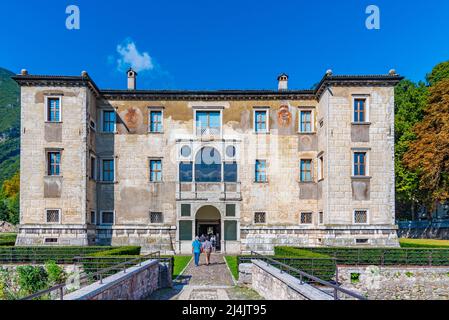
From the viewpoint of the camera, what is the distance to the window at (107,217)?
1079 inches

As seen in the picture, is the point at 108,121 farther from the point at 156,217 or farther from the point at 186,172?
the point at 156,217

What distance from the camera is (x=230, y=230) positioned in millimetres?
27359

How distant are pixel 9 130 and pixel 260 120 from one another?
13131 cm

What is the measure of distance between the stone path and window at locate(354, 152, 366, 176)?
469 inches

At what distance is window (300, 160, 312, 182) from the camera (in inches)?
1096

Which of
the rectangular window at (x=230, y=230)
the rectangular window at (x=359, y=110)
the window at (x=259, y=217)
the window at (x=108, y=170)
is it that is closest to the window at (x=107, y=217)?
the window at (x=108, y=170)

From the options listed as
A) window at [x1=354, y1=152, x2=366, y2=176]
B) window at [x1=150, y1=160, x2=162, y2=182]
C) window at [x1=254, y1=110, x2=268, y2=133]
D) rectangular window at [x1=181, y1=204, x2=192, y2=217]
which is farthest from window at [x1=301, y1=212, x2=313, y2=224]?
window at [x1=150, y1=160, x2=162, y2=182]

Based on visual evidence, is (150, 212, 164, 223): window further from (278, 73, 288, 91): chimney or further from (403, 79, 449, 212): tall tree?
(403, 79, 449, 212): tall tree

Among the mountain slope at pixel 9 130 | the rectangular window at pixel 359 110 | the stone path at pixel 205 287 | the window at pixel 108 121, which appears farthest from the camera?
the mountain slope at pixel 9 130

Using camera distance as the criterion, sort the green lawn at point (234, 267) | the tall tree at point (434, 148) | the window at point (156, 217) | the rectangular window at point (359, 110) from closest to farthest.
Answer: the green lawn at point (234, 267)
the rectangular window at point (359, 110)
the window at point (156, 217)
the tall tree at point (434, 148)

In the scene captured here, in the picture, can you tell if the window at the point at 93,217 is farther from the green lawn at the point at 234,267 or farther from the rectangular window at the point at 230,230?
the green lawn at the point at 234,267

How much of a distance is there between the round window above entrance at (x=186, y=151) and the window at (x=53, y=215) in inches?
387

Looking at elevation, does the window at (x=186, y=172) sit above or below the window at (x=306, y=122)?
below
